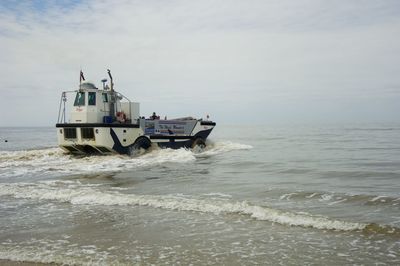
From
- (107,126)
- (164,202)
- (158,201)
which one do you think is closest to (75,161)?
(107,126)

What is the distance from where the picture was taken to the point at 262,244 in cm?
655

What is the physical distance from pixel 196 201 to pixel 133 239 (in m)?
3.15

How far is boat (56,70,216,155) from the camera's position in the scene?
2012cm

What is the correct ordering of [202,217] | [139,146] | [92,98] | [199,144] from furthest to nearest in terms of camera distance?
[199,144] < [139,146] < [92,98] < [202,217]

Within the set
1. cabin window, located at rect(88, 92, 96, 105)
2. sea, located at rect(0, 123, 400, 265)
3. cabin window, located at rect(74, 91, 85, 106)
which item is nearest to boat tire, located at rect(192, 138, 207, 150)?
cabin window, located at rect(88, 92, 96, 105)

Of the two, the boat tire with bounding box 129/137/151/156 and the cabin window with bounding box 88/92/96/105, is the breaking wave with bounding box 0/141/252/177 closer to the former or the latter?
the boat tire with bounding box 129/137/151/156

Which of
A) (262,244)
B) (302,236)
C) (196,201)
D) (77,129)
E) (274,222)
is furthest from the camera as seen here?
(77,129)

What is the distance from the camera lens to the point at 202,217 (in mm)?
8477

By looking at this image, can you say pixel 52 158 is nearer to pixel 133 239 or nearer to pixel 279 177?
pixel 279 177

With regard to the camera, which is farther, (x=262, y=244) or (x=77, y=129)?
(x=77, y=129)

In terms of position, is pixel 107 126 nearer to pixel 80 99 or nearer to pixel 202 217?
pixel 80 99

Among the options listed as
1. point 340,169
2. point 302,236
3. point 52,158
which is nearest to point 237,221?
point 302,236

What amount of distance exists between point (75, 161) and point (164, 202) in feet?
37.2

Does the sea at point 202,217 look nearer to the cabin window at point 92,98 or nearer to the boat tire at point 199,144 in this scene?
the cabin window at point 92,98
